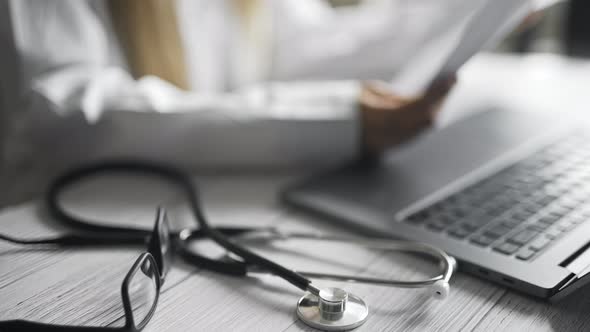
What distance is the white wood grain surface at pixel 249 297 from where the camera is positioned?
14.4 inches

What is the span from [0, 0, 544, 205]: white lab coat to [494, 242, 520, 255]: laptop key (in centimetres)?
24

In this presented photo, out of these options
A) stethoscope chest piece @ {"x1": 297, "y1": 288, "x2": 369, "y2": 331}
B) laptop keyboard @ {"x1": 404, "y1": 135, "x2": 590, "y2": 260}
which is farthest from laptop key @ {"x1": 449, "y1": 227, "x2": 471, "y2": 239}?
stethoscope chest piece @ {"x1": 297, "y1": 288, "x2": 369, "y2": 331}

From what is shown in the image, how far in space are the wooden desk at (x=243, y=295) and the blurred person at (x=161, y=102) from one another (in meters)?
0.11

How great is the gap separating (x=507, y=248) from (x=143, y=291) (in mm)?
270

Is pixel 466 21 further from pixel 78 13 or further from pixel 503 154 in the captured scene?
pixel 78 13

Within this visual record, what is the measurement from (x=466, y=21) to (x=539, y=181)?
6.5 inches

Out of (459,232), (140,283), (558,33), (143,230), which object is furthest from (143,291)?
(558,33)

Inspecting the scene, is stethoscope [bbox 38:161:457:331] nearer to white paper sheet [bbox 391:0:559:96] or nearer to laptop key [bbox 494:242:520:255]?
laptop key [bbox 494:242:520:255]

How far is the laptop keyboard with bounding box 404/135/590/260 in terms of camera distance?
418mm

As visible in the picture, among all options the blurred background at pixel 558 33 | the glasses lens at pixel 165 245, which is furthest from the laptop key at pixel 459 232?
the blurred background at pixel 558 33

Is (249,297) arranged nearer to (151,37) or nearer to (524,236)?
(524,236)

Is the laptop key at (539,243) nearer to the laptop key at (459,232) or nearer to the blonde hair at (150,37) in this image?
the laptop key at (459,232)

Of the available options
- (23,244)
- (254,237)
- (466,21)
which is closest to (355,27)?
(466,21)

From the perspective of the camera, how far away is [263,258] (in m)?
0.41
